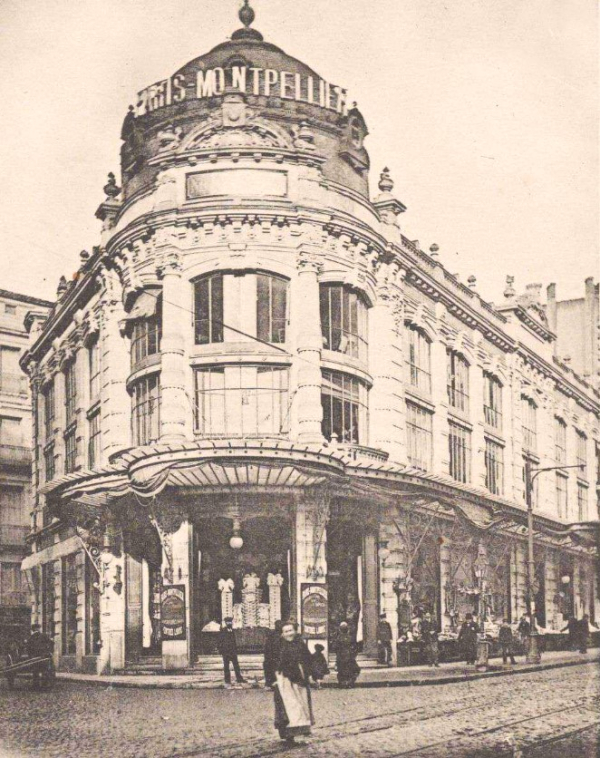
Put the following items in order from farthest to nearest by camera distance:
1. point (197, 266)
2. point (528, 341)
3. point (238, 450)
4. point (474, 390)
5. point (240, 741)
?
point (528, 341) < point (474, 390) < point (197, 266) < point (238, 450) < point (240, 741)

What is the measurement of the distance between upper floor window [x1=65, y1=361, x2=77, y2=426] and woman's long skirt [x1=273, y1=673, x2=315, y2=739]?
75.9ft

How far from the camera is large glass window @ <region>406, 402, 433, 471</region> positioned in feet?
114

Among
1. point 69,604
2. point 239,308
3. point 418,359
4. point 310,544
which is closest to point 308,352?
point 239,308

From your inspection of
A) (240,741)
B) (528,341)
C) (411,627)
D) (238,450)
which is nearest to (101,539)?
(238,450)

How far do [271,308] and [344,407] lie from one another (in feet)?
11.0

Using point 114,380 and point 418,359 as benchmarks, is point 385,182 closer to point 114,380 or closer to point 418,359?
point 418,359

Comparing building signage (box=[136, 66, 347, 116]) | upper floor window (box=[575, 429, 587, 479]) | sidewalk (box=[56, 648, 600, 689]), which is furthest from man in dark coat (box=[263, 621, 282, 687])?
upper floor window (box=[575, 429, 587, 479])

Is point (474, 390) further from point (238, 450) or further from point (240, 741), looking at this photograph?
point (240, 741)

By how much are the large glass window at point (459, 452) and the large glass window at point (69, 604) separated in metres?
12.2

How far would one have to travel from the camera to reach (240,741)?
48.7ft

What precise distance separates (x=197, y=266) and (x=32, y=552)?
17.4 meters

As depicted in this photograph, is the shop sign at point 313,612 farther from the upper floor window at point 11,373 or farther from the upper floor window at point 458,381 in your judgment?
the upper floor window at point 11,373

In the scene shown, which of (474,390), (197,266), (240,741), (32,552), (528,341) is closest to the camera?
(240,741)

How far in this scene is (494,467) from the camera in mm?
41531
